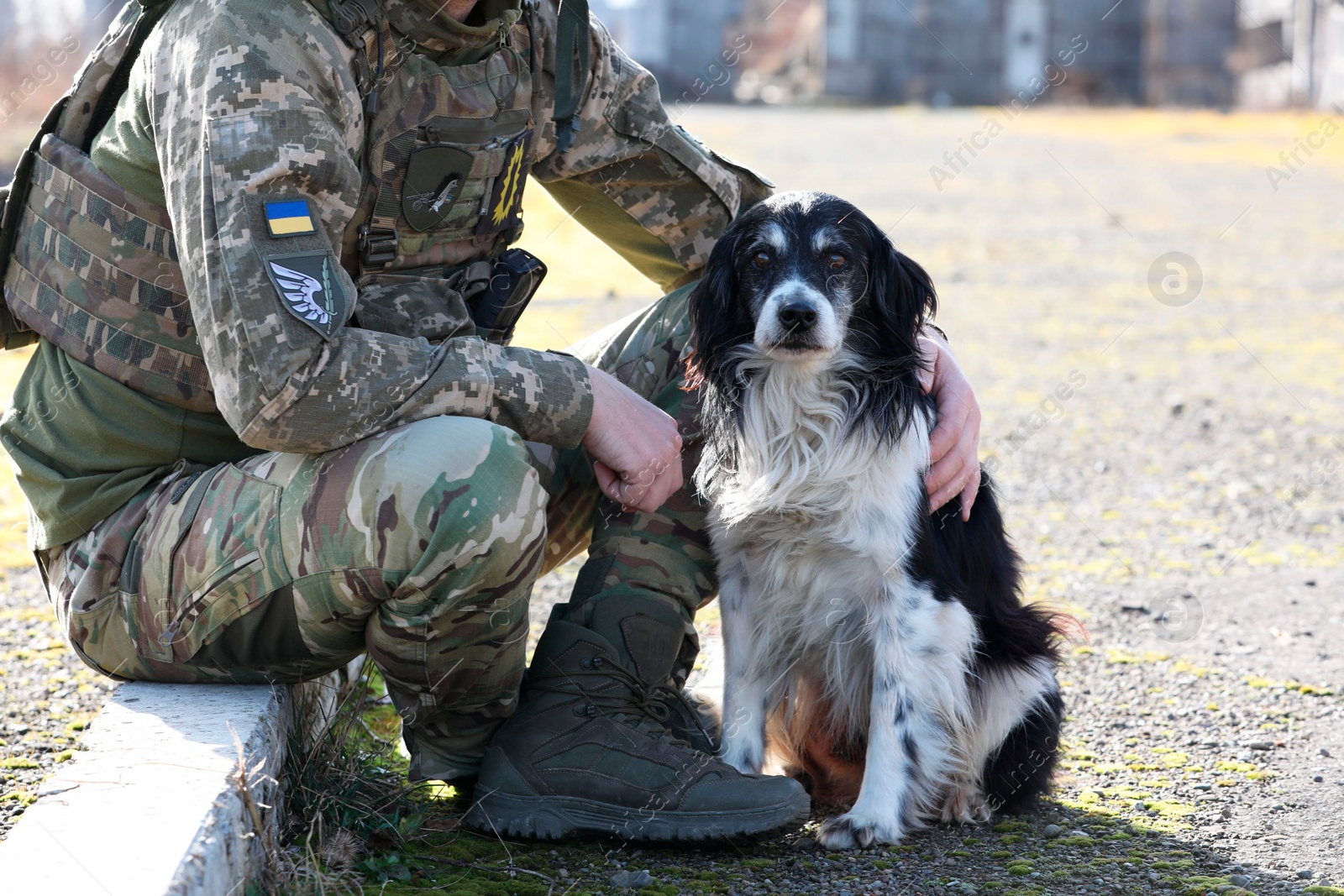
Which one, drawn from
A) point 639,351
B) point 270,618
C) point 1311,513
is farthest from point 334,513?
point 1311,513

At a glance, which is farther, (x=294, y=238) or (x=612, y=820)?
(x=612, y=820)

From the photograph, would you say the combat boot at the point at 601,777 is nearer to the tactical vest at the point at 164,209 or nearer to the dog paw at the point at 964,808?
the dog paw at the point at 964,808

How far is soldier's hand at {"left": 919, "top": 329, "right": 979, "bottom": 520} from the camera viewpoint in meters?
2.94

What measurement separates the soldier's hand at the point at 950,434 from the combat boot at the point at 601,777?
2.55ft

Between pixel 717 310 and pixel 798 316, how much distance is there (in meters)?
0.26

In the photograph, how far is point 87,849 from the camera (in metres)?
1.89

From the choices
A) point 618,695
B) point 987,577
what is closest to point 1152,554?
point 987,577

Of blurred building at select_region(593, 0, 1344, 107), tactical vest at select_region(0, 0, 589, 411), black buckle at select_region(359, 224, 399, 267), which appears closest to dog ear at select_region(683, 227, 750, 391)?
tactical vest at select_region(0, 0, 589, 411)

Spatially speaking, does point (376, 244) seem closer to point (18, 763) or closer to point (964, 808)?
point (18, 763)

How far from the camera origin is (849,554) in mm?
2889

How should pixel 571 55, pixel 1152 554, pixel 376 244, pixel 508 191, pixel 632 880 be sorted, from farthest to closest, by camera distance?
pixel 1152 554 < pixel 571 55 < pixel 508 191 < pixel 376 244 < pixel 632 880

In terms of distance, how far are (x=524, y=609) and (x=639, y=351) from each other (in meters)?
0.96

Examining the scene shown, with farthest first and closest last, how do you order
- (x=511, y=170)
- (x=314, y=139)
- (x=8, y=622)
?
(x=8, y=622) < (x=511, y=170) < (x=314, y=139)

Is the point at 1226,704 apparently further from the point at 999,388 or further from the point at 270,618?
the point at 999,388
